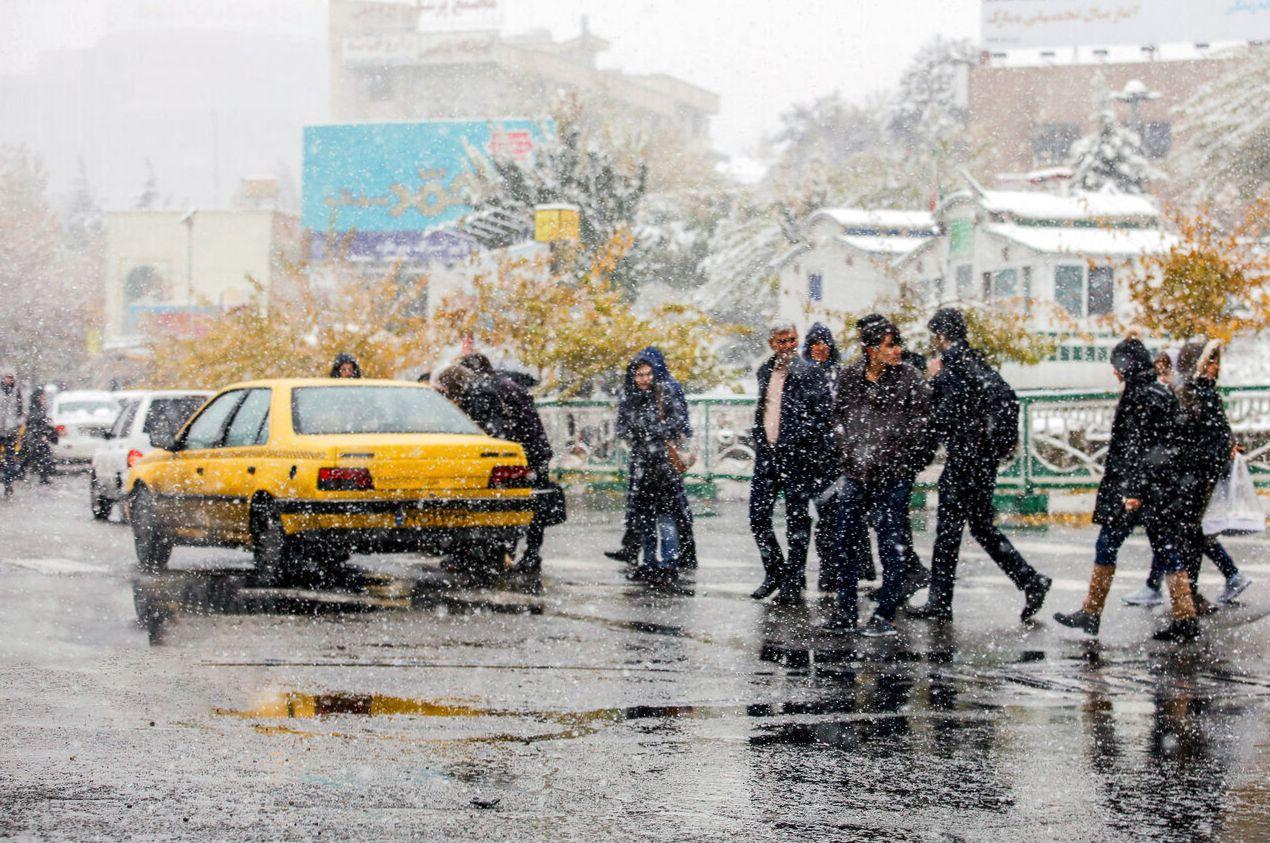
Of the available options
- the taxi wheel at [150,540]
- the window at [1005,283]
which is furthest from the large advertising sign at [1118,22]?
the taxi wheel at [150,540]

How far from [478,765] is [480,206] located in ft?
188

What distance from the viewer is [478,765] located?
6344 mm

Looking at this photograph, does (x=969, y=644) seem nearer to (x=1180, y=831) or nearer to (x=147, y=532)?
(x=1180, y=831)

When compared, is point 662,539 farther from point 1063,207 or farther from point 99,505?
point 1063,207

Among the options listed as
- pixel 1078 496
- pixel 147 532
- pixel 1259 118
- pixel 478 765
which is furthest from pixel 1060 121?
pixel 478 765

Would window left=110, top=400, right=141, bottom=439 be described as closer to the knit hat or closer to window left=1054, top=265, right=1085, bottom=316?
the knit hat

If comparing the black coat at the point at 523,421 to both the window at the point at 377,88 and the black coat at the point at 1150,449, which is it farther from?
the window at the point at 377,88

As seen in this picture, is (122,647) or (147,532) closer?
(122,647)

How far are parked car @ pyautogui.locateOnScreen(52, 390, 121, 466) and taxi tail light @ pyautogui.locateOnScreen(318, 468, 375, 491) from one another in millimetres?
22847

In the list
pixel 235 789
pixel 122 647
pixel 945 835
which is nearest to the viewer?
pixel 945 835

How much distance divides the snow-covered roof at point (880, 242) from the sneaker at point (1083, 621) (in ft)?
144

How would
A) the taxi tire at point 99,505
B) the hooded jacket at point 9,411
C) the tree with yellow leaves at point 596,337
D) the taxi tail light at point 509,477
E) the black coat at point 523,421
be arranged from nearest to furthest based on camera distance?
the taxi tail light at point 509,477 < the black coat at point 523,421 < the taxi tire at point 99,505 < the tree with yellow leaves at point 596,337 < the hooded jacket at point 9,411

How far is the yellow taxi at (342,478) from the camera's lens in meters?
12.5

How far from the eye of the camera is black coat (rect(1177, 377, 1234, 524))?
10430mm
